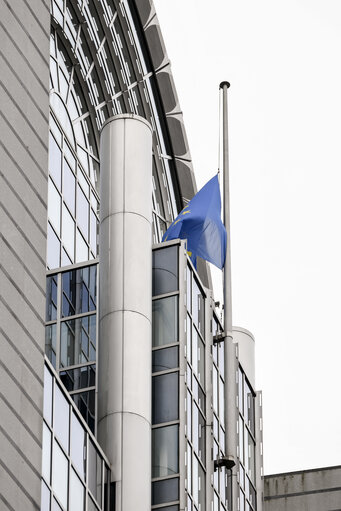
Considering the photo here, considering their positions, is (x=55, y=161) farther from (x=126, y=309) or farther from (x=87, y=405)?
(x=87, y=405)

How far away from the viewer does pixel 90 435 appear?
41094mm

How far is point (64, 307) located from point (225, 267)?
4.83 m

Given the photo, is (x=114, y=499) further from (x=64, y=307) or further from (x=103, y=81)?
(x=103, y=81)

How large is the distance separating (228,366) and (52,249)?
11.6m

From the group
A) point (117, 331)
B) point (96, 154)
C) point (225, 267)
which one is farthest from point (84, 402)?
point (96, 154)

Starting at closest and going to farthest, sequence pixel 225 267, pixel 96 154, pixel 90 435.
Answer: pixel 90 435
pixel 225 267
pixel 96 154

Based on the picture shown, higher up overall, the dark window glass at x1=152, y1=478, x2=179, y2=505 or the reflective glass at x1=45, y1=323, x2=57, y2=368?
the reflective glass at x1=45, y1=323, x2=57, y2=368

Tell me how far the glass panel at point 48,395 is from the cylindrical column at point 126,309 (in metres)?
5.29

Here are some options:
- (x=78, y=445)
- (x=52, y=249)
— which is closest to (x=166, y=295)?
(x=78, y=445)

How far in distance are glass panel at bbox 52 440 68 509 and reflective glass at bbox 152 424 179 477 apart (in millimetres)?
5278

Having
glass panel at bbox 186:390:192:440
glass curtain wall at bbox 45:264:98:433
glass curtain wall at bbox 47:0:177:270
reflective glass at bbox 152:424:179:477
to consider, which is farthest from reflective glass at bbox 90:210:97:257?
reflective glass at bbox 152:424:179:477

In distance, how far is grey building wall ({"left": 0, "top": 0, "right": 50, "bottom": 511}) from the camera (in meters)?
32.9

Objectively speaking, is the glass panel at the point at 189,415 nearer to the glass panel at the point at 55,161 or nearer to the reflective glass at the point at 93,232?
the glass panel at the point at 55,161

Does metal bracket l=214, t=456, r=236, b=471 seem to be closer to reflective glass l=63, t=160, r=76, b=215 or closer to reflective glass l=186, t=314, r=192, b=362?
reflective glass l=186, t=314, r=192, b=362
